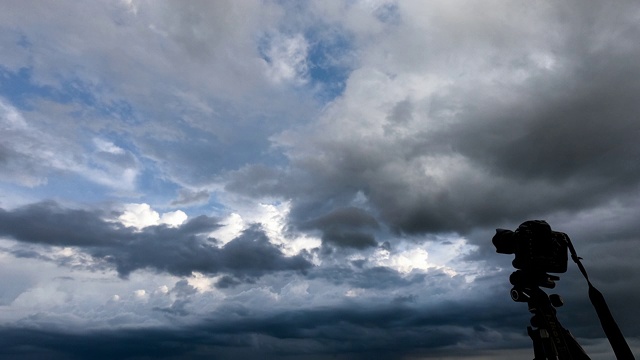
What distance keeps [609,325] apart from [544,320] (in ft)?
2.79

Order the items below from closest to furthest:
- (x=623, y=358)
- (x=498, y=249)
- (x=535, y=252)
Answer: (x=623, y=358)
(x=535, y=252)
(x=498, y=249)

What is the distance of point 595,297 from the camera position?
6387mm

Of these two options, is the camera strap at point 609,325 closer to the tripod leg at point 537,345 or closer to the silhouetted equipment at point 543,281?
the silhouetted equipment at point 543,281

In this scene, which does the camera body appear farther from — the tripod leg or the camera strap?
the tripod leg

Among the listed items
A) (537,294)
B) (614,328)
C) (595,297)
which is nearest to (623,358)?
(614,328)

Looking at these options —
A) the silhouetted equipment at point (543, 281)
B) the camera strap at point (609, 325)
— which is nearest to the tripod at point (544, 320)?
the silhouetted equipment at point (543, 281)

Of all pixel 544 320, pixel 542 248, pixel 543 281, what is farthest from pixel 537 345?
pixel 542 248

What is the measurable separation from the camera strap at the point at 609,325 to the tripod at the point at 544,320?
1.79 feet

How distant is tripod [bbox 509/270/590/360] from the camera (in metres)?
6.55

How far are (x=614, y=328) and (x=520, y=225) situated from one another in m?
1.86

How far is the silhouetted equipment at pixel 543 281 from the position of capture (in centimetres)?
655

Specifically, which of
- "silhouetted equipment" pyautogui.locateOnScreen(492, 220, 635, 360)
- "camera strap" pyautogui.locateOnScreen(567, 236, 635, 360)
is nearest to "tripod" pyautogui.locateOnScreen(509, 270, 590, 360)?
"silhouetted equipment" pyautogui.locateOnScreen(492, 220, 635, 360)

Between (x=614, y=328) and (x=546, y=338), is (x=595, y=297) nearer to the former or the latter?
(x=614, y=328)

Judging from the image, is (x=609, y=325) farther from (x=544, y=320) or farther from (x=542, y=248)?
(x=542, y=248)
